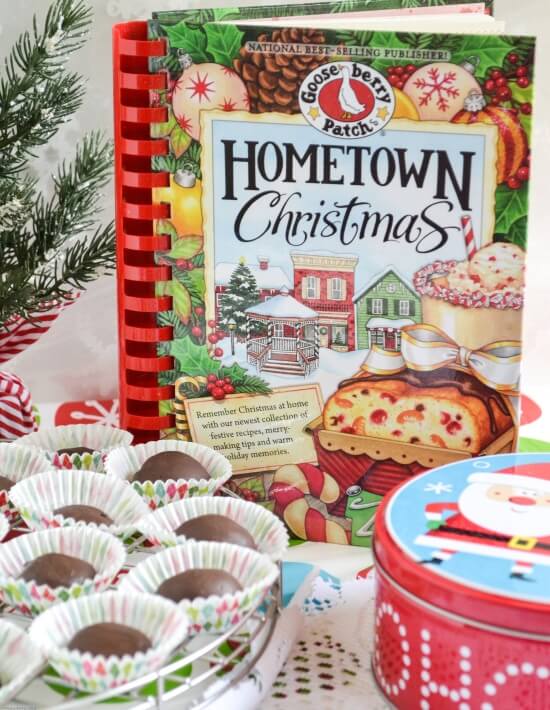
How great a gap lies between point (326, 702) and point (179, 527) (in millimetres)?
144

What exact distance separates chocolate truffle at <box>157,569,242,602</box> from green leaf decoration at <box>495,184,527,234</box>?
12.9 inches

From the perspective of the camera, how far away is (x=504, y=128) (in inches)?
28.5

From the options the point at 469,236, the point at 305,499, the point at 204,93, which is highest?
the point at 204,93

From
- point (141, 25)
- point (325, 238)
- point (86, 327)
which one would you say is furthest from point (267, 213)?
point (86, 327)

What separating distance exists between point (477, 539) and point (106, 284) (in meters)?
0.69

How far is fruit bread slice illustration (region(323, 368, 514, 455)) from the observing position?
2.53 feet

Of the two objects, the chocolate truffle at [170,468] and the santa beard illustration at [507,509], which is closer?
the santa beard illustration at [507,509]

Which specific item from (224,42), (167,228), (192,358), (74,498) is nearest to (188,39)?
(224,42)

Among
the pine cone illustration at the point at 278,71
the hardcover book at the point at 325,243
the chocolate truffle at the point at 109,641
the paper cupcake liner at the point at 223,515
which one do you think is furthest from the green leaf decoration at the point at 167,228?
the chocolate truffle at the point at 109,641

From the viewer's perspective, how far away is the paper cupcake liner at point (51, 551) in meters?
0.60

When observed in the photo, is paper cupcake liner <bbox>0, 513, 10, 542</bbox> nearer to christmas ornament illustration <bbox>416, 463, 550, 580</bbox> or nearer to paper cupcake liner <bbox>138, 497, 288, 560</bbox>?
paper cupcake liner <bbox>138, 497, 288, 560</bbox>

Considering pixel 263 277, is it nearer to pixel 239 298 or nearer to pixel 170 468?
pixel 239 298

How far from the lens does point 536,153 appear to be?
1.17 m

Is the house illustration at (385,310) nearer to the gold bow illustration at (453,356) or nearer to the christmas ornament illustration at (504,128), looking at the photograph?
the gold bow illustration at (453,356)
